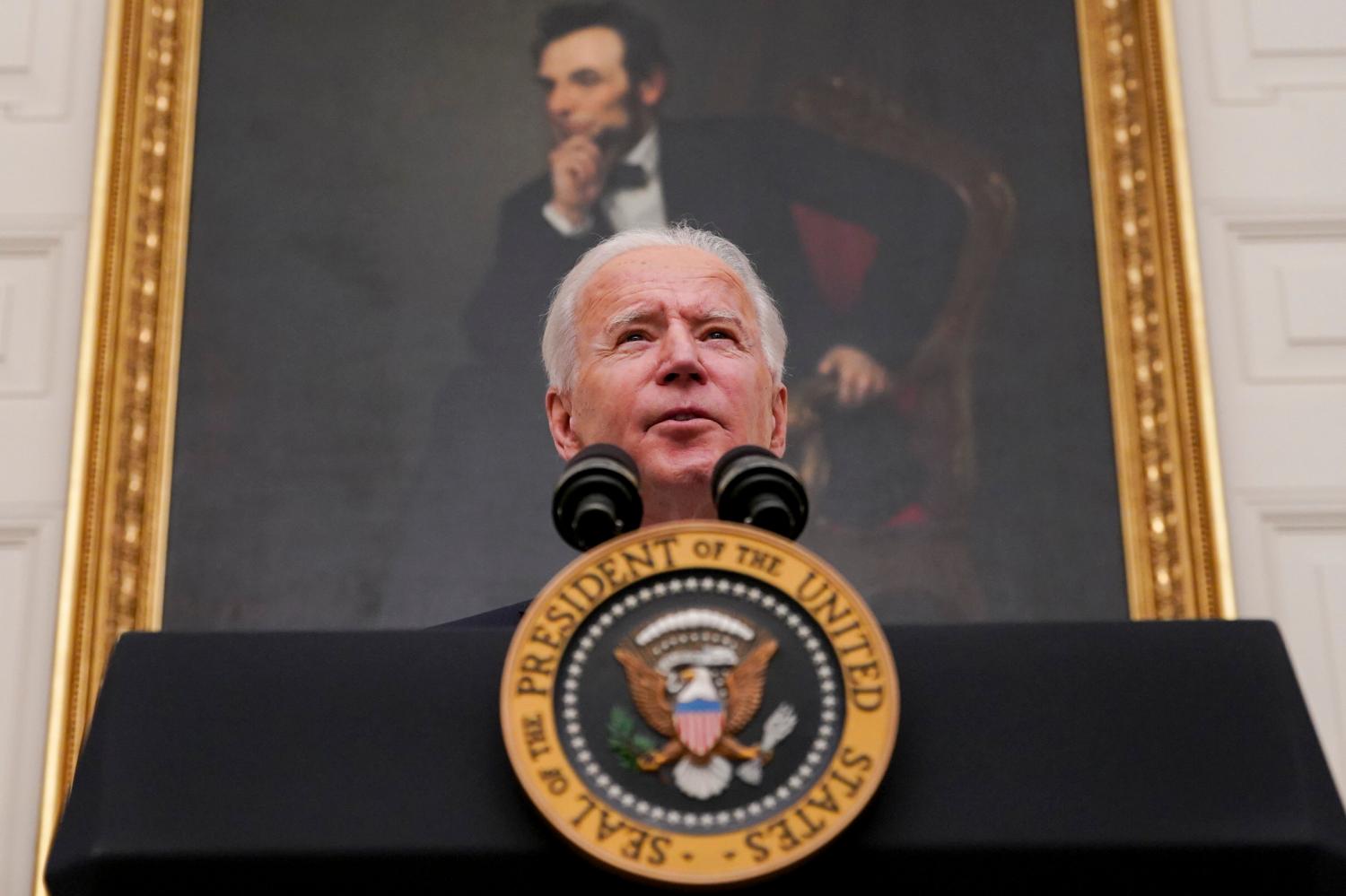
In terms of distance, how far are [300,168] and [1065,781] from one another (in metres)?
3.13

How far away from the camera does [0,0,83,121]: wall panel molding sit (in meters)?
4.24

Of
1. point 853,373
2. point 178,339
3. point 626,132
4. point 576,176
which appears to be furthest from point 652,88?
point 178,339

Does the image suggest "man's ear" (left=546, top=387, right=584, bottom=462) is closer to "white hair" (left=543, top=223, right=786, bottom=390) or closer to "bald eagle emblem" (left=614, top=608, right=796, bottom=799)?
"white hair" (left=543, top=223, right=786, bottom=390)

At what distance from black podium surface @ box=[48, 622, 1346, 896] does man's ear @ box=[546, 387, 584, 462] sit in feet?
3.50

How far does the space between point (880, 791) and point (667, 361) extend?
3.39 feet

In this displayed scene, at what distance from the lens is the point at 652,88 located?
4.27 metres

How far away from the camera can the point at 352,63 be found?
430 centimetres

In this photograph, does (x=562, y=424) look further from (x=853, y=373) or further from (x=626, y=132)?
(x=626, y=132)

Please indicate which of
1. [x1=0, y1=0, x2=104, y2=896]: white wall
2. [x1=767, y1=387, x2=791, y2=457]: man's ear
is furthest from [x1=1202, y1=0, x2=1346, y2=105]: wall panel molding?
[x1=0, y1=0, x2=104, y2=896]: white wall

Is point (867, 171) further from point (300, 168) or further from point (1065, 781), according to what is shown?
point (1065, 781)

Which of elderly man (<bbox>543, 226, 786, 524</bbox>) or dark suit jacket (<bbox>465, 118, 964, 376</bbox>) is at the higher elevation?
dark suit jacket (<bbox>465, 118, 964, 376</bbox>)

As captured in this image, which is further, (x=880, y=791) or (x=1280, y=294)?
(x=1280, y=294)

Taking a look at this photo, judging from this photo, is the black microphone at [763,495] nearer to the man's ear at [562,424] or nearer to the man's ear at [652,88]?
the man's ear at [562,424]

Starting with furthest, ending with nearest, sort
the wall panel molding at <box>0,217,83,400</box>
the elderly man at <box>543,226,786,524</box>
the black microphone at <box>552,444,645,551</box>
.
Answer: the wall panel molding at <box>0,217,83,400</box>
the elderly man at <box>543,226,786,524</box>
the black microphone at <box>552,444,645,551</box>
